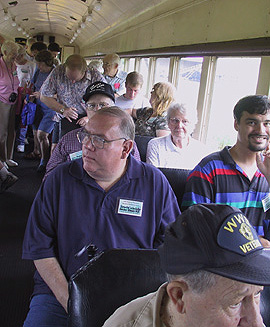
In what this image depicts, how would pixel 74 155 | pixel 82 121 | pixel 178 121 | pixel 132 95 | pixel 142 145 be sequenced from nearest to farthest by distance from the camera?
pixel 74 155
pixel 178 121
pixel 142 145
pixel 82 121
pixel 132 95

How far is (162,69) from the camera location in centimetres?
698

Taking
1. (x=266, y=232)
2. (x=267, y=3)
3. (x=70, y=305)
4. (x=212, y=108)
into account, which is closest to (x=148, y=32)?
(x=212, y=108)

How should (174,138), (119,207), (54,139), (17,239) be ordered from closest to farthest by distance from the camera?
(119,207)
(174,138)
(17,239)
(54,139)

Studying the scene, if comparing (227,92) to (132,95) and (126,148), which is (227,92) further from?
(126,148)

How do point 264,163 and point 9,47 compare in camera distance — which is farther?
point 9,47

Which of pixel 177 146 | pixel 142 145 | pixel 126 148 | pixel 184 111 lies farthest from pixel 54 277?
pixel 142 145

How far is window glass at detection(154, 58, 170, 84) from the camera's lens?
656 cm

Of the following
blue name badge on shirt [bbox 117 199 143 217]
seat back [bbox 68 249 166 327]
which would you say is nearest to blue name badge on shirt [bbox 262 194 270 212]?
blue name badge on shirt [bbox 117 199 143 217]

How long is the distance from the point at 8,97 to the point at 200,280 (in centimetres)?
557

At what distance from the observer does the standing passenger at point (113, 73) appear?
634cm

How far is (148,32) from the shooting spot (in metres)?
7.95

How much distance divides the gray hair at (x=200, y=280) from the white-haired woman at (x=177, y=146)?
224 centimetres

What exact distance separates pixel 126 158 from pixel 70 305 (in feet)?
3.24

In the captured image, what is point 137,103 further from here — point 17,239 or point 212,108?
point 17,239
